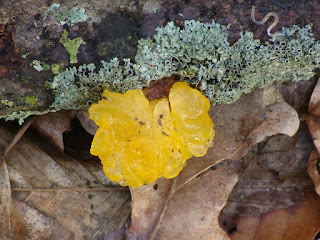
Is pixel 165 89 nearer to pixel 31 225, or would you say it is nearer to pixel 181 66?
pixel 181 66

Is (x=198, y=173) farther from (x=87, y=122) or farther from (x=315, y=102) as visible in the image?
(x=315, y=102)

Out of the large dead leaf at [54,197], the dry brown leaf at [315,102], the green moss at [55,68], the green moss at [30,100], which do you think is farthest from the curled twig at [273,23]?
the large dead leaf at [54,197]

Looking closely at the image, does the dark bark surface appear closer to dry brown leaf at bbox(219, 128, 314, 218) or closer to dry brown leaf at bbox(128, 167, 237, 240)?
dry brown leaf at bbox(128, 167, 237, 240)

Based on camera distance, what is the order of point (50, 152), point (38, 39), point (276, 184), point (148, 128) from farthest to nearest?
1. point (276, 184)
2. point (50, 152)
3. point (148, 128)
4. point (38, 39)

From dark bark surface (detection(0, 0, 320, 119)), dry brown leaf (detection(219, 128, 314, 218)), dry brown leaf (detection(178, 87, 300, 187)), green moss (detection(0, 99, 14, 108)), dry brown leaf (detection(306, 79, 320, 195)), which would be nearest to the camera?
dark bark surface (detection(0, 0, 320, 119))

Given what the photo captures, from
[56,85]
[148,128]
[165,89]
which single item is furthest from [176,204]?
[56,85]

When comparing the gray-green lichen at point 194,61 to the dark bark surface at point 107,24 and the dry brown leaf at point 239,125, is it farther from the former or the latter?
the dry brown leaf at point 239,125

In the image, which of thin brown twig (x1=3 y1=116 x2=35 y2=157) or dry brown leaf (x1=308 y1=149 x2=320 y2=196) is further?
dry brown leaf (x1=308 y1=149 x2=320 y2=196)

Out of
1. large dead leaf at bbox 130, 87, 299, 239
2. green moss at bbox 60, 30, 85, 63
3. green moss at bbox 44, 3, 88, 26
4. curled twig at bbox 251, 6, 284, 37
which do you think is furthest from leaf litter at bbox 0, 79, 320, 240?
green moss at bbox 44, 3, 88, 26
